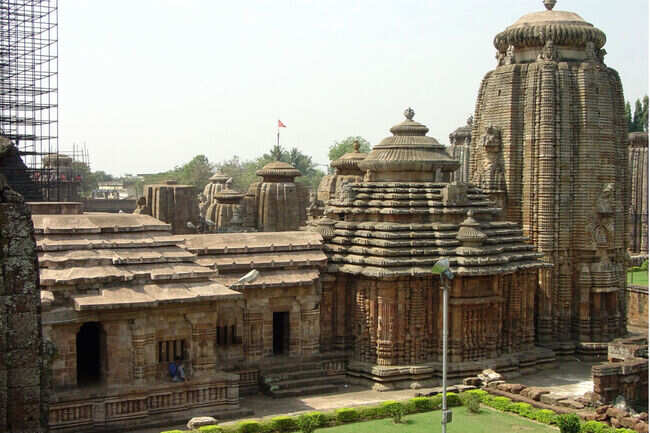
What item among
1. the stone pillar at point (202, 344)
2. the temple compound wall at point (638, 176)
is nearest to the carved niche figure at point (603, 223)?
the stone pillar at point (202, 344)

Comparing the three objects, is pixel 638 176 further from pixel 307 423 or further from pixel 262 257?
pixel 307 423

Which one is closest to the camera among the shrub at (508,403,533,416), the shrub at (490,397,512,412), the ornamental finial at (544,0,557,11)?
the shrub at (508,403,533,416)

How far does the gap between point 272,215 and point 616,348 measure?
18242 mm

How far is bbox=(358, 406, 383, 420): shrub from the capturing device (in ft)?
64.2

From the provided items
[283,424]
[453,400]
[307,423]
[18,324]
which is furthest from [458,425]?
[18,324]

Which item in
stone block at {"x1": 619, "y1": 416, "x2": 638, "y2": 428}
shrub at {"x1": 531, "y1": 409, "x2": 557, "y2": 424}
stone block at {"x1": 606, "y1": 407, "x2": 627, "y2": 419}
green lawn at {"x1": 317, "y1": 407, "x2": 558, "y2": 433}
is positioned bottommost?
green lawn at {"x1": 317, "y1": 407, "x2": 558, "y2": 433}

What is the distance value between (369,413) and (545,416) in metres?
3.92

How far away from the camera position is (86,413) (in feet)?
60.7

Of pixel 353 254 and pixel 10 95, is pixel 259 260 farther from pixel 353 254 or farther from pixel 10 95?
pixel 10 95

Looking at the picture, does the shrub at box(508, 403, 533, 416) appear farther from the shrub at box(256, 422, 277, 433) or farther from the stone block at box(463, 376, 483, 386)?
the shrub at box(256, 422, 277, 433)

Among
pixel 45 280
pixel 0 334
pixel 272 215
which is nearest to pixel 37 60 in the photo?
pixel 272 215

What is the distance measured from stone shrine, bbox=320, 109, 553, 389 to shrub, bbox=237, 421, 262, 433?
5.35 metres

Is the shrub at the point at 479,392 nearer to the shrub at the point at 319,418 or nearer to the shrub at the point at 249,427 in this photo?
the shrub at the point at 319,418

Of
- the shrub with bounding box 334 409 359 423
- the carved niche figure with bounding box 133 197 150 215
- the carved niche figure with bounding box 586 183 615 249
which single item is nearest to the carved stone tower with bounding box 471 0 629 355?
the carved niche figure with bounding box 586 183 615 249
